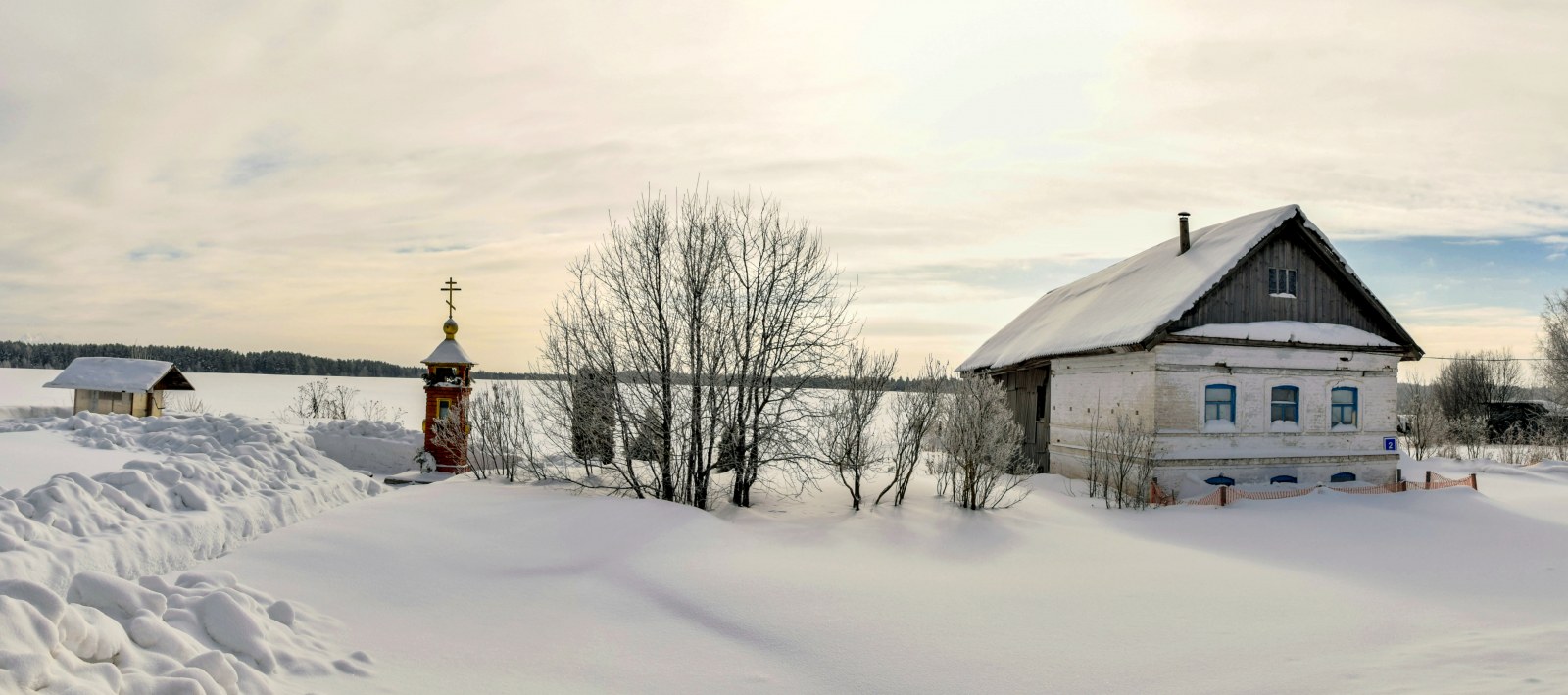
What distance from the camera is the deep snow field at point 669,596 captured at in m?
5.77

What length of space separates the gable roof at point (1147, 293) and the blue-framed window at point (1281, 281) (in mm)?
995

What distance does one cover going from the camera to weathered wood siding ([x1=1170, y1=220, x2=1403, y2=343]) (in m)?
19.2

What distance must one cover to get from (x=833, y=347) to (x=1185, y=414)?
27.6 feet

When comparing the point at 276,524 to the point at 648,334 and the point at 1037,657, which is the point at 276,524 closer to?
the point at 648,334

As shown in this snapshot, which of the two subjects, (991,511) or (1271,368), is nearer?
(991,511)

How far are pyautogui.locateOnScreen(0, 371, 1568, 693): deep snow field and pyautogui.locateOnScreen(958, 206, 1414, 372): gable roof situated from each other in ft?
19.6

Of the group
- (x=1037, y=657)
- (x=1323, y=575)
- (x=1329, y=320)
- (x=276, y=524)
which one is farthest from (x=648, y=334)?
(x=1329, y=320)

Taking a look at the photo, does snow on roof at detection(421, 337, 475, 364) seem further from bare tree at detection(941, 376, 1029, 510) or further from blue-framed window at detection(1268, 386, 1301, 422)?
blue-framed window at detection(1268, 386, 1301, 422)

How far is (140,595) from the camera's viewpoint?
5492 mm

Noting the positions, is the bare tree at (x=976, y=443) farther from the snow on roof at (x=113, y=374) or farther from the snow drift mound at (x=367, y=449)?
the snow on roof at (x=113, y=374)

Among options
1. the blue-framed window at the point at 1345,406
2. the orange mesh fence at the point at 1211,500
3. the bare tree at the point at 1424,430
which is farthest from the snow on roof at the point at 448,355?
the bare tree at the point at 1424,430

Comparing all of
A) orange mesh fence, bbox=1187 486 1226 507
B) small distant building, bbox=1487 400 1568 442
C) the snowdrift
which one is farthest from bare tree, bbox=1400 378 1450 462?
the snowdrift

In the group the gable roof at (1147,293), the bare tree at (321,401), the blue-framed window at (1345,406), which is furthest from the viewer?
the bare tree at (321,401)

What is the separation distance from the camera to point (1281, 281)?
19891 mm
